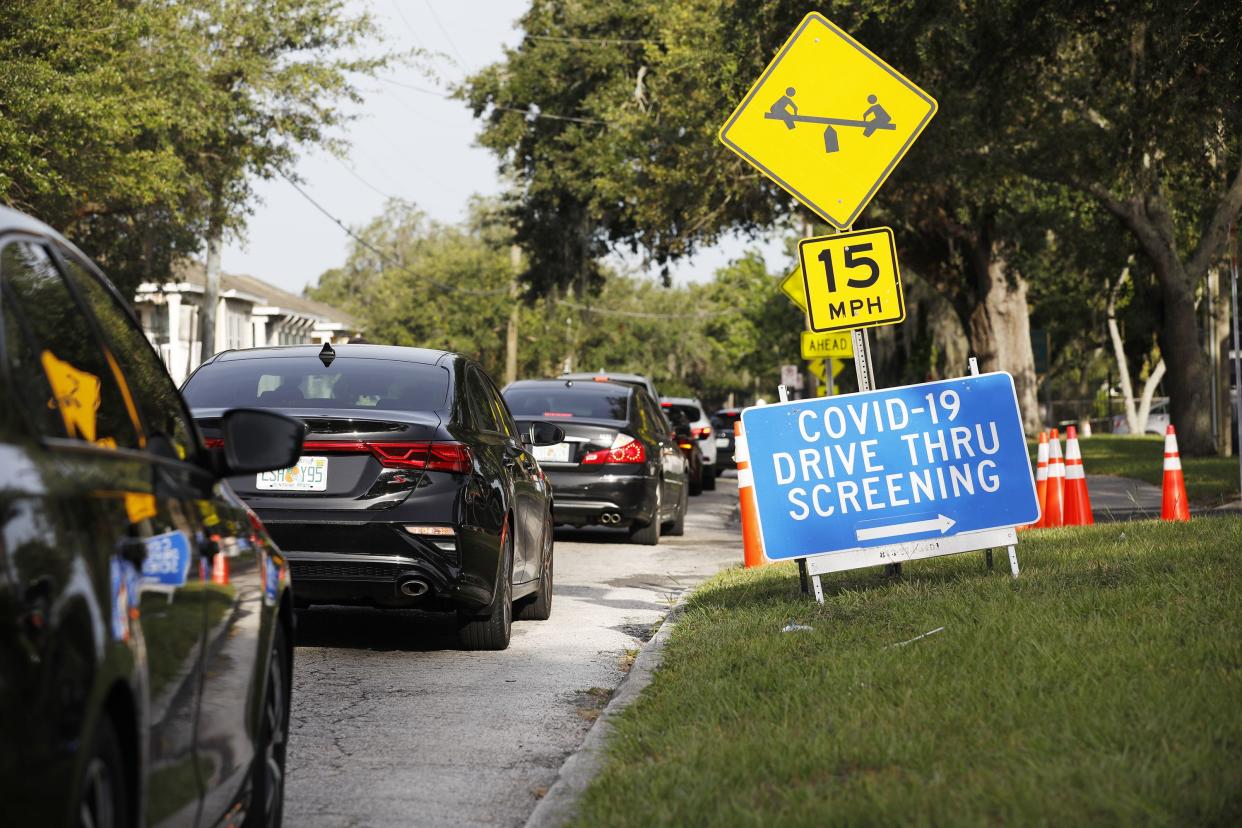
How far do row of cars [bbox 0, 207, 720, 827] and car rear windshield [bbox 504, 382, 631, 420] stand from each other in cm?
764

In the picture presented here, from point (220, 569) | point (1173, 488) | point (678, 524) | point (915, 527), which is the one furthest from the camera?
point (678, 524)

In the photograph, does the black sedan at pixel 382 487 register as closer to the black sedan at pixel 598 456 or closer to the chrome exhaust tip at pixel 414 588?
the chrome exhaust tip at pixel 414 588

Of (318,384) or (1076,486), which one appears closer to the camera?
(318,384)

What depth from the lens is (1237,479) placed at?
839 inches

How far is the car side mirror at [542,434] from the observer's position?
11.0m

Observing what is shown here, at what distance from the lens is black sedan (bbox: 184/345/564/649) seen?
8.34 metres

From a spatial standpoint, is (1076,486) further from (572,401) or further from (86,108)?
(86,108)

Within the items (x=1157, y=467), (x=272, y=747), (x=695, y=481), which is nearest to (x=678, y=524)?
(x=695, y=481)

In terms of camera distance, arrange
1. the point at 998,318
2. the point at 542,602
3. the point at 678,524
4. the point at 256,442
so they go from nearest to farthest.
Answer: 1. the point at 256,442
2. the point at 542,602
3. the point at 678,524
4. the point at 998,318

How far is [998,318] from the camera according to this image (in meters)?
37.8

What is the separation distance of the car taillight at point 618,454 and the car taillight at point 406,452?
25.3ft

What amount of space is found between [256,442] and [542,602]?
21.3 ft

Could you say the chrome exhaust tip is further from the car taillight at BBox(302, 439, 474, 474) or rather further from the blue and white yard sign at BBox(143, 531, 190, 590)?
the blue and white yard sign at BBox(143, 531, 190, 590)

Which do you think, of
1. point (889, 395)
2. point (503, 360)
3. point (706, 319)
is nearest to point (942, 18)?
point (889, 395)
